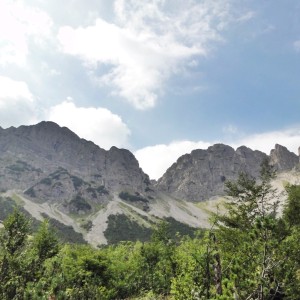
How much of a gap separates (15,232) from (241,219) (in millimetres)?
31355

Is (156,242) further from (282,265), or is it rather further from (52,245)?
(282,265)

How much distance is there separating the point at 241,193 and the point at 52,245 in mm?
29366

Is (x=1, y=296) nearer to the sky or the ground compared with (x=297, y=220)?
nearer to the ground

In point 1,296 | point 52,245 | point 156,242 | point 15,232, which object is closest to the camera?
point 1,296

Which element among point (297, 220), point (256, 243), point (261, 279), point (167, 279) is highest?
point (297, 220)

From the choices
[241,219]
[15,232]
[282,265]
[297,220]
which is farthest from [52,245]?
[297,220]

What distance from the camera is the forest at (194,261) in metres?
16.1

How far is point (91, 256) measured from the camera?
52.4m

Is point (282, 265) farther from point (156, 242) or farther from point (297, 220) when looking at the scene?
point (156, 242)

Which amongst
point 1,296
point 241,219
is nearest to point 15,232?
point 1,296

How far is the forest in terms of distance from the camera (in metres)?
16.1

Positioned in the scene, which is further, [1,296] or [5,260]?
[5,260]

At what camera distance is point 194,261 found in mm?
29047

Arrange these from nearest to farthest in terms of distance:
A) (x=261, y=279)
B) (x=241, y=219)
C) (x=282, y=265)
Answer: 1. (x=261, y=279)
2. (x=282, y=265)
3. (x=241, y=219)
